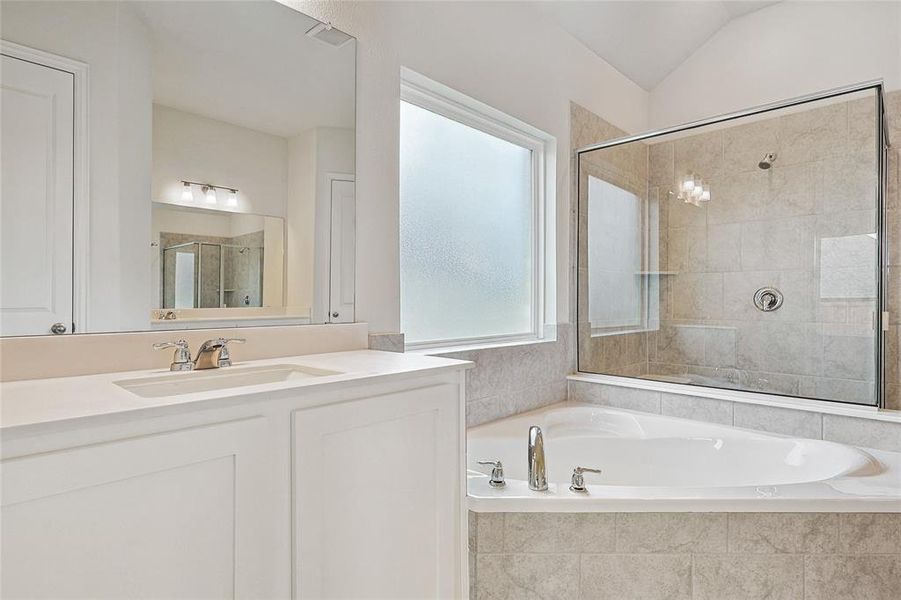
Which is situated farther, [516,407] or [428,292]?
[516,407]

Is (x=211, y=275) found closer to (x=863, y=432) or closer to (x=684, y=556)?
(x=684, y=556)

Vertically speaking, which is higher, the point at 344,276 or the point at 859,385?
the point at 344,276

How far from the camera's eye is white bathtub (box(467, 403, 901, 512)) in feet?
4.73

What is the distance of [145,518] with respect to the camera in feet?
2.71

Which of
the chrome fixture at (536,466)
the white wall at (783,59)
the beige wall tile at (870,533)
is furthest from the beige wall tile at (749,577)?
the white wall at (783,59)

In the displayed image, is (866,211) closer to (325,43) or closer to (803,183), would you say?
(803,183)

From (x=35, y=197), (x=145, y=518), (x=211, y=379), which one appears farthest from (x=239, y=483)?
(x=35, y=197)

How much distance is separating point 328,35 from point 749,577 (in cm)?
206

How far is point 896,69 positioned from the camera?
2498mm

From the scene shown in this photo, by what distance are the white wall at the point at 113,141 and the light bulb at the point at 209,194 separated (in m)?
0.15

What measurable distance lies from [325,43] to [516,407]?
1.68 meters

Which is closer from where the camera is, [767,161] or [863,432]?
[863,432]

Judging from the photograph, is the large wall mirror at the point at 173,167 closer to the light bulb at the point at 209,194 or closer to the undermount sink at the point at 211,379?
the light bulb at the point at 209,194

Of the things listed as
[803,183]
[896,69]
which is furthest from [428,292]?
[896,69]
